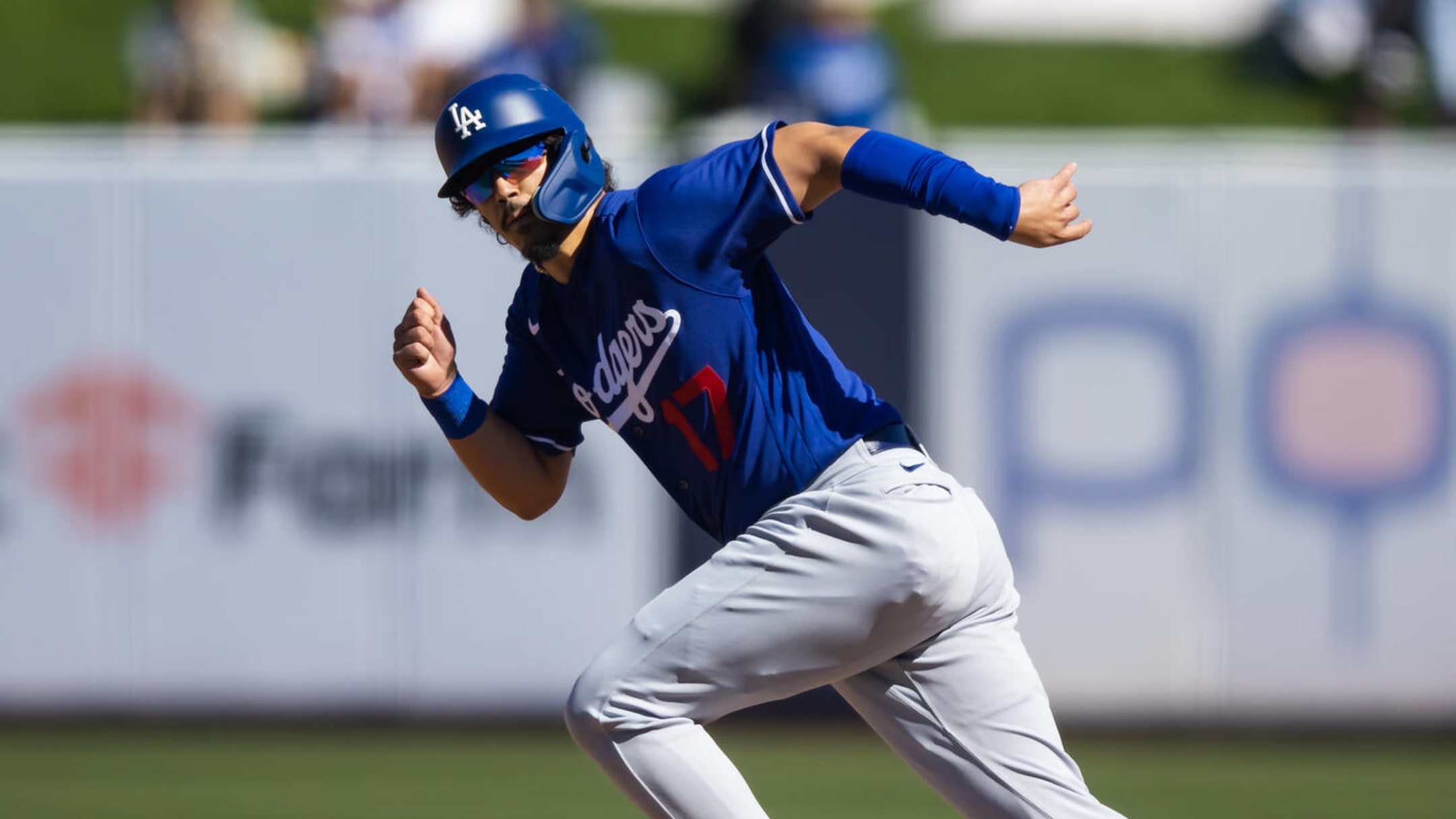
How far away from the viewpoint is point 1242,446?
838 centimetres

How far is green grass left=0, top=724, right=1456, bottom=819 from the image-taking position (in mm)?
6641

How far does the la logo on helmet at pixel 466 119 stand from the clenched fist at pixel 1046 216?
1122 millimetres

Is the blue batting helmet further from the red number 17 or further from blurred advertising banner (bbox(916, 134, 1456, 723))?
blurred advertising banner (bbox(916, 134, 1456, 723))

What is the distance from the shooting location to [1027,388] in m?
8.45

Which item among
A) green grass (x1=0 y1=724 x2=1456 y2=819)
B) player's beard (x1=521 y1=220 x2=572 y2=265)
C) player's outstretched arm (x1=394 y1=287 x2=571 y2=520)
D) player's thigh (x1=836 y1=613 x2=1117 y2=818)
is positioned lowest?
green grass (x1=0 y1=724 x2=1456 y2=819)

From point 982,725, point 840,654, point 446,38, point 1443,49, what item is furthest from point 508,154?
point 1443,49

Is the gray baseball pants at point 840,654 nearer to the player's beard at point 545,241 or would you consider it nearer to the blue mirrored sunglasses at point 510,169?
the player's beard at point 545,241

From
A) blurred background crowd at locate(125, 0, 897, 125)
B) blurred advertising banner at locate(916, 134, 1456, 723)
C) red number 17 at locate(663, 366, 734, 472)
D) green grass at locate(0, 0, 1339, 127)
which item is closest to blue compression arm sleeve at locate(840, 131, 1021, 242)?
red number 17 at locate(663, 366, 734, 472)

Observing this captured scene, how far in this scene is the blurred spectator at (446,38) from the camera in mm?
9938

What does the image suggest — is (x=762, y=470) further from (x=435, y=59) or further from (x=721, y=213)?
(x=435, y=59)

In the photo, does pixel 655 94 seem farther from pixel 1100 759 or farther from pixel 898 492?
pixel 898 492

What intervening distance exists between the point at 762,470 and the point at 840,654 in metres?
0.42

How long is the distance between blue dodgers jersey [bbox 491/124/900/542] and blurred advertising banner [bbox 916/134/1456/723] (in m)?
4.64

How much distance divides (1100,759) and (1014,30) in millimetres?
8359
